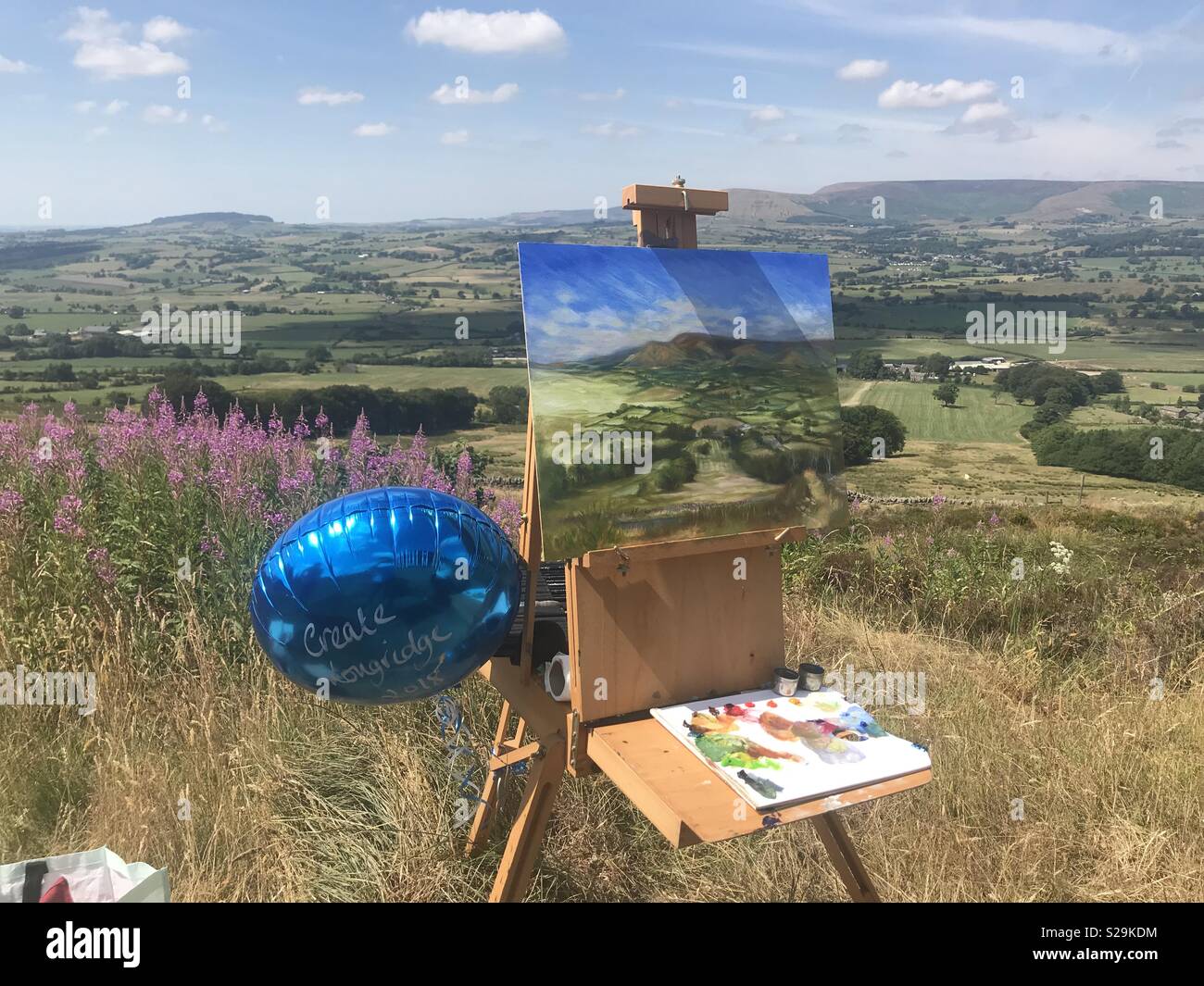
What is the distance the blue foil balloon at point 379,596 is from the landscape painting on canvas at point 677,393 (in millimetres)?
287

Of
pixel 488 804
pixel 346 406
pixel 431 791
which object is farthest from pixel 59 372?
pixel 488 804

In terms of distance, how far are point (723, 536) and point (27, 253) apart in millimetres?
36021

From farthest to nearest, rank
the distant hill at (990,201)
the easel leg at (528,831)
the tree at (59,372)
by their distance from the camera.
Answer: the distant hill at (990,201) → the tree at (59,372) → the easel leg at (528,831)

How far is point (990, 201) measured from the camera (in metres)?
63.2

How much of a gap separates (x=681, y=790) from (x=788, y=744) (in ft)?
1.29

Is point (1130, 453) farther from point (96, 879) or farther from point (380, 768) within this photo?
point (96, 879)

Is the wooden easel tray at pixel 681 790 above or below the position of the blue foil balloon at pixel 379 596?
below

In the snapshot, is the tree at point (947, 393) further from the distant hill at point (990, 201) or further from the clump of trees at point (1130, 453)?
the distant hill at point (990, 201)

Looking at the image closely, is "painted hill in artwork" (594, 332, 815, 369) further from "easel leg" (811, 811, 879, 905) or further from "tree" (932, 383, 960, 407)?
"tree" (932, 383, 960, 407)

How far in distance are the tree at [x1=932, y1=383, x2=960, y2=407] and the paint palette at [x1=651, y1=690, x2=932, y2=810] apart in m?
13.9

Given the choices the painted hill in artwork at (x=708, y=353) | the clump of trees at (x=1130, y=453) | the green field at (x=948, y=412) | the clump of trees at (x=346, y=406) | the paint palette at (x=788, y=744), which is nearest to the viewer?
the paint palette at (x=788, y=744)

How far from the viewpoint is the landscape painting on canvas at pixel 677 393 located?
90.1 inches

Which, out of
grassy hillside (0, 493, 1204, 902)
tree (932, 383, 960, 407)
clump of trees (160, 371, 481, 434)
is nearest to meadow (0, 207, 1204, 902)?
grassy hillside (0, 493, 1204, 902)

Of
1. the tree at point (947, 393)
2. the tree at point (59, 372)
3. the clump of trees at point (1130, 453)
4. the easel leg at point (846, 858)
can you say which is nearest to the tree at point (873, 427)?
the tree at point (947, 393)
